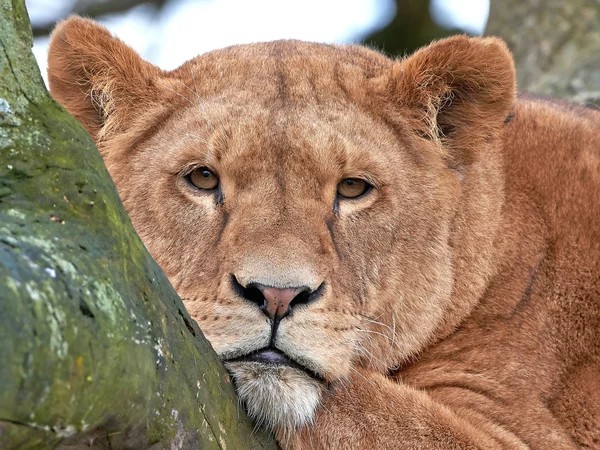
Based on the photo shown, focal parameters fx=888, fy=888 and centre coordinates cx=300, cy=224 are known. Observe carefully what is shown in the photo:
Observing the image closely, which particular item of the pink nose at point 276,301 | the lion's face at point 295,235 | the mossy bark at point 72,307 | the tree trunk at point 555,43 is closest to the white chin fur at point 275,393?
the lion's face at point 295,235

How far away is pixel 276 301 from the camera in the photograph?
3.57m

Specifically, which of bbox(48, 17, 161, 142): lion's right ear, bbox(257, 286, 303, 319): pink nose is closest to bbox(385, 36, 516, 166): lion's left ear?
bbox(48, 17, 161, 142): lion's right ear

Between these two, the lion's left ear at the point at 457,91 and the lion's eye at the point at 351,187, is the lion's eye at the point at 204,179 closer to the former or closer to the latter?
the lion's eye at the point at 351,187

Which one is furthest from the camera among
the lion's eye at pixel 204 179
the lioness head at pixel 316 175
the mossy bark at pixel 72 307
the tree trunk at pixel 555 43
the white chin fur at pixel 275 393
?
the tree trunk at pixel 555 43

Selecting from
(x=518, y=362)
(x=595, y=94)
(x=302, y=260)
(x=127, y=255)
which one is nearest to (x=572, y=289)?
(x=518, y=362)

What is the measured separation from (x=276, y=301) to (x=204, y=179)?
1.04m

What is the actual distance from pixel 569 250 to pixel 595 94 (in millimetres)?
3635

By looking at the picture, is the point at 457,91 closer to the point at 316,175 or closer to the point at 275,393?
the point at 316,175

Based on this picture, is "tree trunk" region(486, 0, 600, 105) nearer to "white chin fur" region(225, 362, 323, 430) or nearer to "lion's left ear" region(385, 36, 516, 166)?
"lion's left ear" region(385, 36, 516, 166)

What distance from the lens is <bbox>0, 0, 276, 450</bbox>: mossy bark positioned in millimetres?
2170

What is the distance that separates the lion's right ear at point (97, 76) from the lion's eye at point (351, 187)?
1176mm

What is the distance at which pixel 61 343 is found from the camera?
87.7 inches

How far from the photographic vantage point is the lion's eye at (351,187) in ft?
14.4

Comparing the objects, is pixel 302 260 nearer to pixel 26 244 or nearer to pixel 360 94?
pixel 360 94
